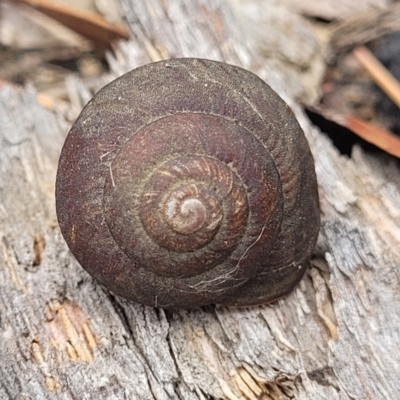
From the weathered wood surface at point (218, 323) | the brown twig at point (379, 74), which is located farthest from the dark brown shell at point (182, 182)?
the brown twig at point (379, 74)

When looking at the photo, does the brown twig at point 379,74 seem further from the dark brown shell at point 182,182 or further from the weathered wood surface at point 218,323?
the dark brown shell at point 182,182

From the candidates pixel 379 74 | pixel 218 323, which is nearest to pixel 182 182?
pixel 218 323

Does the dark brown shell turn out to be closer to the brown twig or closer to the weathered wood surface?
the weathered wood surface

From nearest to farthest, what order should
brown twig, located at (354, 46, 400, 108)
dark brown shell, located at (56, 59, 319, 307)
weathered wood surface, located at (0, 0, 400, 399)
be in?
1. dark brown shell, located at (56, 59, 319, 307)
2. weathered wood surface, located at (0, 0, 400, 399)
3. brown twig, located at (354, 46, 400, 108)

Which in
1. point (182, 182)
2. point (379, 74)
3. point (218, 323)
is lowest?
point (218, 323)

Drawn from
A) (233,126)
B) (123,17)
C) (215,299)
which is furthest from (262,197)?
(123,17)

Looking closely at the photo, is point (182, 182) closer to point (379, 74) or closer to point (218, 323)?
point (218, 323)

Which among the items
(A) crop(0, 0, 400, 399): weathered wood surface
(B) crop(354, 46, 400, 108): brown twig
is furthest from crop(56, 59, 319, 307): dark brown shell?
(B) crop(354, 46, 400, 108): brown twig
